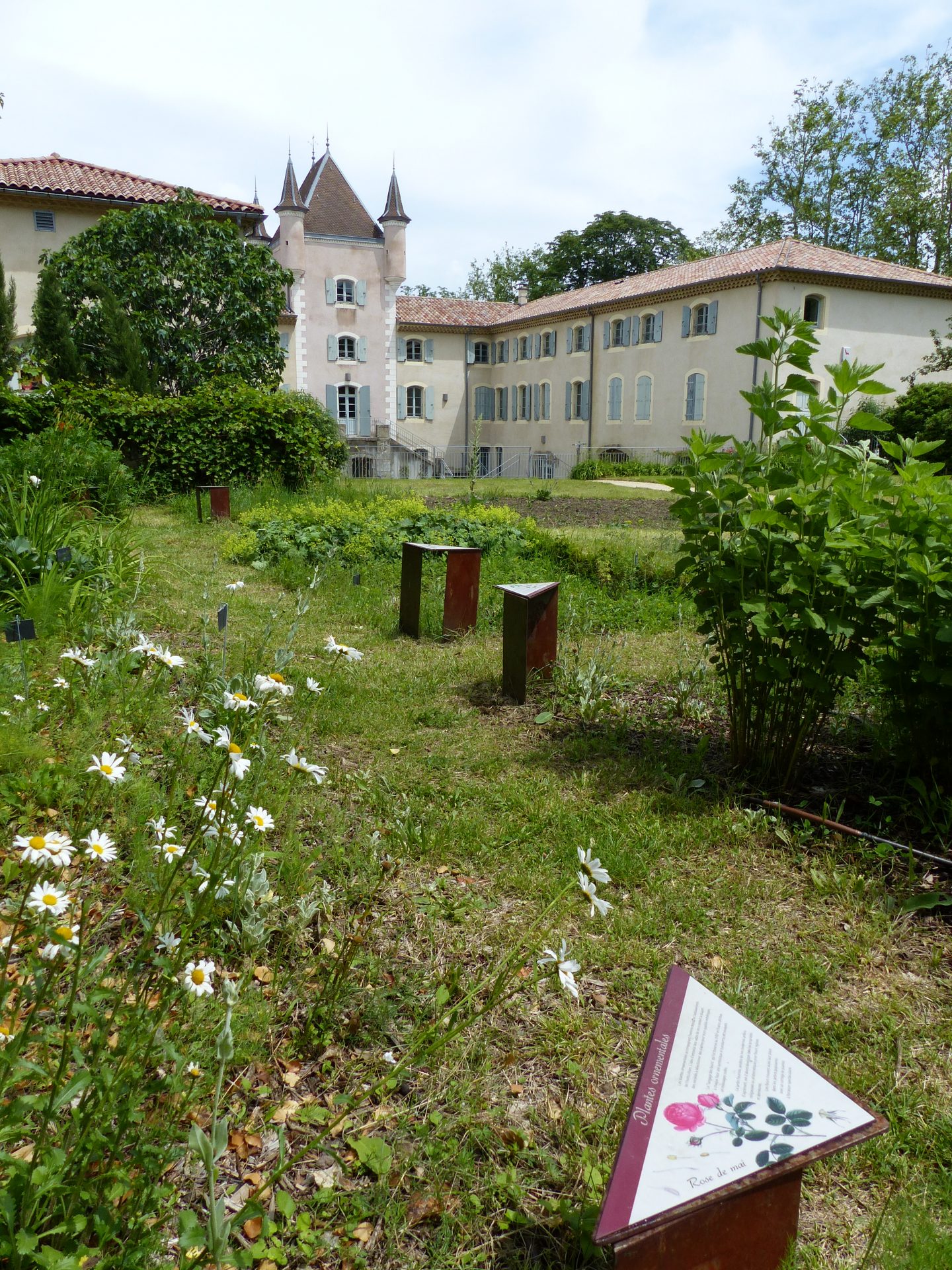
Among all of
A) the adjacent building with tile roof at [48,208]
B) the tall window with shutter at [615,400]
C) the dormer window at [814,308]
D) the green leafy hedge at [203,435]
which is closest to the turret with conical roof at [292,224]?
the adjacent building with tile roof at [48,208]

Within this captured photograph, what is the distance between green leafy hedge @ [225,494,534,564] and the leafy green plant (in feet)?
17.1

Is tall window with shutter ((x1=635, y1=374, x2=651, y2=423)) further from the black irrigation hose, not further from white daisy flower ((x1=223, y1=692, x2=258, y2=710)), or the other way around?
white daisy flower ((x1=223, y1=692, x2=258, y2=710))

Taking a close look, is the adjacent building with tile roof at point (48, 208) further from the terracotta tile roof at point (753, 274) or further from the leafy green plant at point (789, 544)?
the leafy green plant at point (789, 544)

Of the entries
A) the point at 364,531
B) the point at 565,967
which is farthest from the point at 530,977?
the point at 364,531

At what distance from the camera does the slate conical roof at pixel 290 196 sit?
34125mm

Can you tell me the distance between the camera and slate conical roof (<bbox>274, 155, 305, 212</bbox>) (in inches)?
1344

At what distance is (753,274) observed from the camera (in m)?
27.9

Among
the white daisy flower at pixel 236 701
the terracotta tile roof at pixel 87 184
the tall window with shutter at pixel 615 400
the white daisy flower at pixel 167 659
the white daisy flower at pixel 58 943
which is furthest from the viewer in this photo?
the tall window with shutter at pixel 615 400

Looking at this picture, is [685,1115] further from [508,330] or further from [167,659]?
[508,330]

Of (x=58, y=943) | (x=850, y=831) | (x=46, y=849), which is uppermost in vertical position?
(x=46, y=849)

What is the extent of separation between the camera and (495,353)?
4284 centimetres

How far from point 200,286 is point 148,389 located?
3.69 meters

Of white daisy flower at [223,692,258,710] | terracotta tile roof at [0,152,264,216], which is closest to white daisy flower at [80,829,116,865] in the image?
white daisy flower at [223,692,258,710]

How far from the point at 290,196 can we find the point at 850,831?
36530mm
